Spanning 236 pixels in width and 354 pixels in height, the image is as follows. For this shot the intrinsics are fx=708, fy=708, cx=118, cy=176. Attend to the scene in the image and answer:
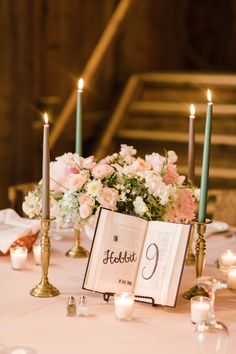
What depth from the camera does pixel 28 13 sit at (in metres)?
4.60

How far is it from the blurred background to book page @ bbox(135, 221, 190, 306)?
276 centimetres

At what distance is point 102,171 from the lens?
6.42ft

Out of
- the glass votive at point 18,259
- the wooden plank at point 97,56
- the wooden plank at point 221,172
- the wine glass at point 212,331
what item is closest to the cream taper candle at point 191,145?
the glass votive at point 18,259

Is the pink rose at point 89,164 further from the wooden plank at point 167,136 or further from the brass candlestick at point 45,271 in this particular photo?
the wooden plank at point 167,136

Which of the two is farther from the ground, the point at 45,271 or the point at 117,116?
the point at 117,116

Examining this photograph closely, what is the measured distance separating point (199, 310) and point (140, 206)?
341 millimetres

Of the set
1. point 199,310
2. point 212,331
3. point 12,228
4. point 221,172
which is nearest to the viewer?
point 212,331

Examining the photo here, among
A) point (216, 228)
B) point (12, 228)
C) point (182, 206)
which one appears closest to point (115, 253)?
point (182, 206)

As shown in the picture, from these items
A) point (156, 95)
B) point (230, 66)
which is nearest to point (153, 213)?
point (156, 95)

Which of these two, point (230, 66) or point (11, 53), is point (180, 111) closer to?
point (11, 53)

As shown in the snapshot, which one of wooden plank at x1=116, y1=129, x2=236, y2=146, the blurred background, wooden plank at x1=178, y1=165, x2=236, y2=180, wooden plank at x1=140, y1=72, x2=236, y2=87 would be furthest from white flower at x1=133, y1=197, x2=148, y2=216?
wooden plank at x1=140, y1=72, x2=236, y2=87

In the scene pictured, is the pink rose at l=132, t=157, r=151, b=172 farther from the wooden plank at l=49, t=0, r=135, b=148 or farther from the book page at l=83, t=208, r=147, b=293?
the wooden plank at l=49, t=0, r=135, b=148

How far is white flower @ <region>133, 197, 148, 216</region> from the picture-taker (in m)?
1.90

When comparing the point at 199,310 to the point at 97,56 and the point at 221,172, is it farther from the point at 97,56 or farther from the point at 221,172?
the point at 97,56
